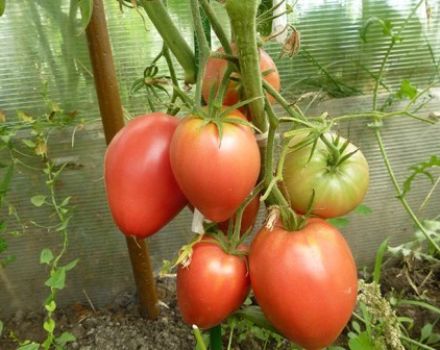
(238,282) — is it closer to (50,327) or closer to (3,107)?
(50,327)

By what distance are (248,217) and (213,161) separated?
5.3 inches

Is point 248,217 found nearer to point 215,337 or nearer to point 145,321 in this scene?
point 215,337

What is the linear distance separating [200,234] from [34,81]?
552mm

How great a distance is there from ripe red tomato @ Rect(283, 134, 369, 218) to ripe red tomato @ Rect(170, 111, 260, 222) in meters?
0.07

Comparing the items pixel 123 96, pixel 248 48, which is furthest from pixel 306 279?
pixel 123 96

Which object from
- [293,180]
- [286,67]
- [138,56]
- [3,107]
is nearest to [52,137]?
[3,107]

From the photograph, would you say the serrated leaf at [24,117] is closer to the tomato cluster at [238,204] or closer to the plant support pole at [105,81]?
the plant support pole at [105,81]

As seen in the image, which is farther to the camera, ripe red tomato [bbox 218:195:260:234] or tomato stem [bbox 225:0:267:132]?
ripe red tomato [bbox 218:195:260:234]

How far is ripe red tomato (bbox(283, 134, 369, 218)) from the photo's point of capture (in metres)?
0.41

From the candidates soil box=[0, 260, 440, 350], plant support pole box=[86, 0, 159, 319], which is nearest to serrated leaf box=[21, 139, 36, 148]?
plant support pole box=[86, 0, 159, 319]

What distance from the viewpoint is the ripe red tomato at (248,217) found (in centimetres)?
44

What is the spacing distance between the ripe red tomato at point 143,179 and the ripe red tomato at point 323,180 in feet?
0.36

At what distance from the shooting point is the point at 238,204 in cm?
37

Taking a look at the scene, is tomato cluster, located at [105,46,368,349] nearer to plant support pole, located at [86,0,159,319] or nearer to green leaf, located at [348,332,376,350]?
plant support pole, located at [86,0,159,319]
